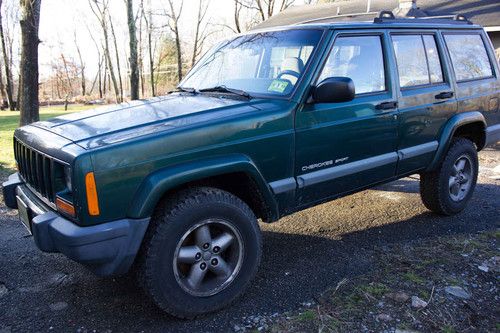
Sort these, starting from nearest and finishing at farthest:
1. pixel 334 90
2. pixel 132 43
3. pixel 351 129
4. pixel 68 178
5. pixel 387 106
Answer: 1. pixel 68 178
2. pixel 334 90
3. pixel 351 129
4. pixel 387 106
5. pixel 132 43

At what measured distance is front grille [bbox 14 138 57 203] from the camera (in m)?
2.80

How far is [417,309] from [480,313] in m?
0.42

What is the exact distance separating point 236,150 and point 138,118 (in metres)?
0.73

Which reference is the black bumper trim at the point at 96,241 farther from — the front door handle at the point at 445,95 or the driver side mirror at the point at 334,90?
the front door handle at the point at 445,95

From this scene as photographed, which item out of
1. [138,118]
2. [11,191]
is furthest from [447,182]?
[11,191]

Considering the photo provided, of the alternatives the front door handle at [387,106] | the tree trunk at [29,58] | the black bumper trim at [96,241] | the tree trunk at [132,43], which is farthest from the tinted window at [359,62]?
the tree trunk at [132,43]

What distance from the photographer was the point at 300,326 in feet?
9.22

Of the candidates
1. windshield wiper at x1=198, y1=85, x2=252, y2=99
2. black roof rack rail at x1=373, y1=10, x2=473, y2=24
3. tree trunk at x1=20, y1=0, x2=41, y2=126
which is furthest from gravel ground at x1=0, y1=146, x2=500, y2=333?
tree trunk at x1=20, y1=0, x2=41, y2=126

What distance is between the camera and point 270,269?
3648mm

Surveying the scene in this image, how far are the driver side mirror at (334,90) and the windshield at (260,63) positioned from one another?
21cm

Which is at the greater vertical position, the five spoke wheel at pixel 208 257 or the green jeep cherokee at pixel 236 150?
the green jeep cherokee at pixel 236 150

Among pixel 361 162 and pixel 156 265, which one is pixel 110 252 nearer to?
pixel 156 265

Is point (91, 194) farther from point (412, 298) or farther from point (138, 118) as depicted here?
point (412, 298)

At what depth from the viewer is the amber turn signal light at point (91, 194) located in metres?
2.49
